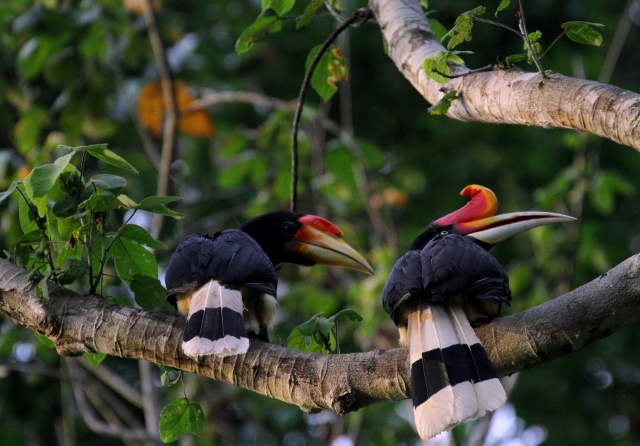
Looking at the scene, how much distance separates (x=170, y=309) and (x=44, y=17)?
2.74 meters

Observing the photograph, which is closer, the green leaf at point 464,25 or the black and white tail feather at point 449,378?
the black and white tail feather at point 449,378

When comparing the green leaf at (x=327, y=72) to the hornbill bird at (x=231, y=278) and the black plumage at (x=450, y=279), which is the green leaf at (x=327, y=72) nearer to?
the hornbill bird at (x=231, y=278)

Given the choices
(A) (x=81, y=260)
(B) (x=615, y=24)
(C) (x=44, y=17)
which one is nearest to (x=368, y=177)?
(C) (x=44, y=17)

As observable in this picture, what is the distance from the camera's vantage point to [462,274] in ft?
9.55

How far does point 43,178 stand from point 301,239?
5.81 ft

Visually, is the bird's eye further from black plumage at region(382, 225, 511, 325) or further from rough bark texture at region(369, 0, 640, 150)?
rough bark texture at region(369, 0, 640, 150)

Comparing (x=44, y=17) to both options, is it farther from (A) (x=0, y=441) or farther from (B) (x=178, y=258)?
(A) (x=0, y=441)

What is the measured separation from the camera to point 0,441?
21.1ft

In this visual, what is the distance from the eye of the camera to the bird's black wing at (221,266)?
3160mm

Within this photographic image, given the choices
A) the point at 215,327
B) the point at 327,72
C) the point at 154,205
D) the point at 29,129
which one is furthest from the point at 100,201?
the point at 29,129

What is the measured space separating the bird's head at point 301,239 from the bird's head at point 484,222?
1.44ft

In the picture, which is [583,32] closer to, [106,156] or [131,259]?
[106,156]

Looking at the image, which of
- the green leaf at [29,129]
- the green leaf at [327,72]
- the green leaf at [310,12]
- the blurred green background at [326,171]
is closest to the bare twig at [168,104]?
the blurred green background at [326,171]

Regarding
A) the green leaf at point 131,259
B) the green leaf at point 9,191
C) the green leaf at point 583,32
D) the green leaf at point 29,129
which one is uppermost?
the green leaf at point 583,32
